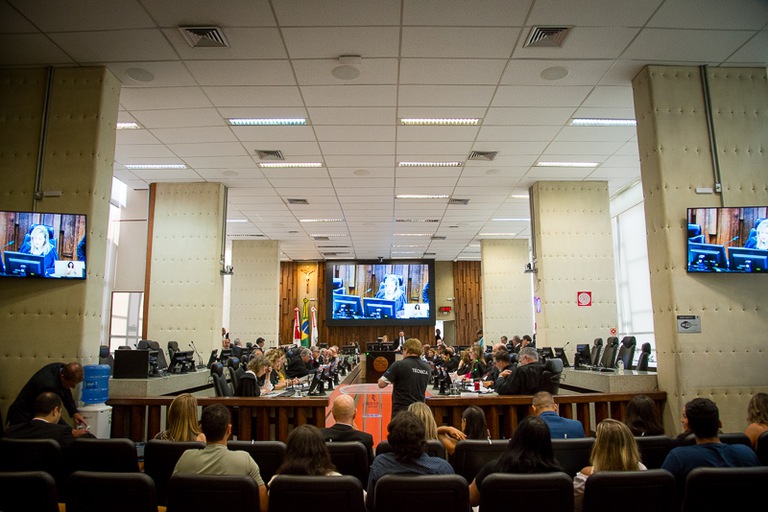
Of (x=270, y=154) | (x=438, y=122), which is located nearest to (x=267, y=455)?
(x=438, y=122)

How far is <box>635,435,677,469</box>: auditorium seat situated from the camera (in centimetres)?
326

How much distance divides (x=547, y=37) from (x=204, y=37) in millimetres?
3636

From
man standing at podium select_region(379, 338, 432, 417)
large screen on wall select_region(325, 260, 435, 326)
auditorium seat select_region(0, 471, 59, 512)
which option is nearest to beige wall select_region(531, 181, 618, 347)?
man standing at podium select_region(379, 338, 432, 417)

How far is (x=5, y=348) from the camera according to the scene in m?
5.46

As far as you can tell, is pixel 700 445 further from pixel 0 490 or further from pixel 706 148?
pixel 706 148

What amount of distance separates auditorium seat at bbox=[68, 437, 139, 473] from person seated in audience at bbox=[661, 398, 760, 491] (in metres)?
3.14

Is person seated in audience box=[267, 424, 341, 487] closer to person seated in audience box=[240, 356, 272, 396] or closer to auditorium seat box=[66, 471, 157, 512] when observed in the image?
auditorium seat box=[66, 471, 157, 512]

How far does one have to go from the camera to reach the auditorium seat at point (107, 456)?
309 cm

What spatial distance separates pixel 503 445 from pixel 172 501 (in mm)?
1935

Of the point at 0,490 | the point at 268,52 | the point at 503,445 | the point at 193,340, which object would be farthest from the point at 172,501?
the point at 193,340

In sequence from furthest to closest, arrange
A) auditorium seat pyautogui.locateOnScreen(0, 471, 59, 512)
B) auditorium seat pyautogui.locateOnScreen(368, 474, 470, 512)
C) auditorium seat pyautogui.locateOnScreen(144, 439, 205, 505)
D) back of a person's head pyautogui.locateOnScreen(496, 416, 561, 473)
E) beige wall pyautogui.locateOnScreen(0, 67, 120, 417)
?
beige wall pyautogui.locateOnScreen(0, 67, 120, 417) < auditorium seat pyautogui.locateOnScreen(144, 439, 205, 505) < back of a person's head pyautogui.locateOnScreen(496, 416, 561, 473) < auditorium seat pyautogui.locateOnScreen(0, 471, 59, 512) < auditorium seat pyautogui.locateOnScreen(368, 474, 470, 512)

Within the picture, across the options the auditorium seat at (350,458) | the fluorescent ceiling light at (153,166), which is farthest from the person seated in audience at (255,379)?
the fluorescent ceiling light at (153,166)

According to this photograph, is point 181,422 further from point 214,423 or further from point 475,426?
point 475,426

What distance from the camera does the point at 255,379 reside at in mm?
5992
